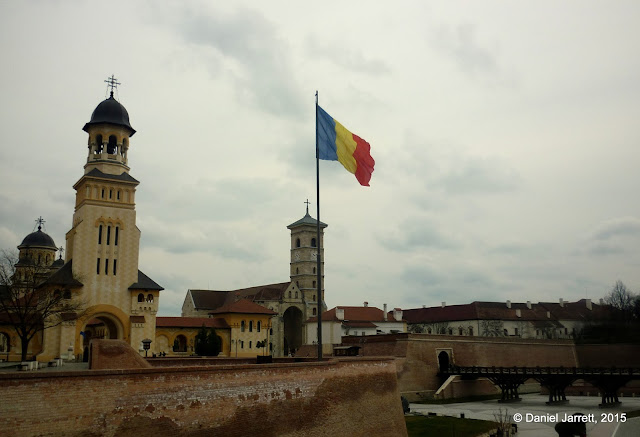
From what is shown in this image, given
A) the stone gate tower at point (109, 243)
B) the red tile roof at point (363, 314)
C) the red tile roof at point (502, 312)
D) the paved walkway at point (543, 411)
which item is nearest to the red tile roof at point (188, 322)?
the stone gate tower at point (109, 243)

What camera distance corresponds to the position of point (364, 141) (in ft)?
84.0

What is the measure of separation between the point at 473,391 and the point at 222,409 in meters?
43.4

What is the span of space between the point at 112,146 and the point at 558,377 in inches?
1779

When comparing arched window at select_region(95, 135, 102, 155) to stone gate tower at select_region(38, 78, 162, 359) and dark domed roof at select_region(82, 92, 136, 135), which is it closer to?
stone gate tower at select_region(38, 78, 162, 359)

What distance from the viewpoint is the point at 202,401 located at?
2020 centimetres

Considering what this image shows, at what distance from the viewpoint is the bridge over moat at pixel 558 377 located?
48.8 metres

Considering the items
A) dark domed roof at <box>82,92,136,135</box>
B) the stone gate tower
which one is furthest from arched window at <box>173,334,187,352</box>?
dark domed roof at <box>82,92,136,135</box>

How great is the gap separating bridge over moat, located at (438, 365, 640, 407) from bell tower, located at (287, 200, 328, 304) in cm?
3760

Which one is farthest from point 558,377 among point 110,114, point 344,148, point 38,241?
point 38,241

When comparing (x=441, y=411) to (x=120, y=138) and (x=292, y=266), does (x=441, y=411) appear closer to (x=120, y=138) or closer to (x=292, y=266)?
(x=120, y=138)

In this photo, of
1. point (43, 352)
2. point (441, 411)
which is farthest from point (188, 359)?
Answer: point (441, 411)

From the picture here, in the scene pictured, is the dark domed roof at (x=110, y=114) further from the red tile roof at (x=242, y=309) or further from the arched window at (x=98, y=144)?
the red tile roof at (x=242, y=309)

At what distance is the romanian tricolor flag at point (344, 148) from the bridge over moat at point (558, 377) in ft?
117

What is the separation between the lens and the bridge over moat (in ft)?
160
